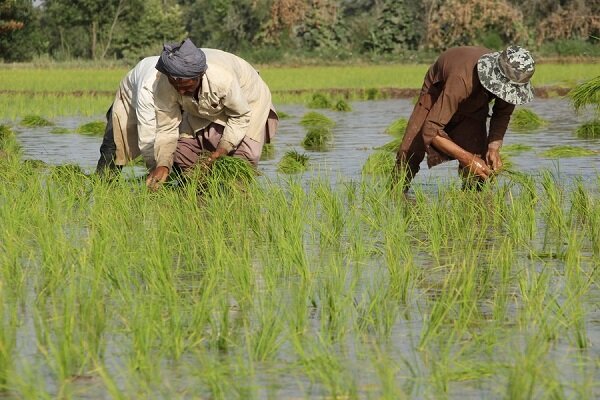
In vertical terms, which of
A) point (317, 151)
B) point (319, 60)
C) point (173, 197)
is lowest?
point (319, 60)

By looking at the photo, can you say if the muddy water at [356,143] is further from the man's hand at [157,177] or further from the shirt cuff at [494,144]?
the man's hand at [157,177]

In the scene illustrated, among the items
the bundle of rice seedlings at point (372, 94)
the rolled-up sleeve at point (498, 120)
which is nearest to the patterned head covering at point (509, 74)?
the rolled-up sleeve at point (498, 120)

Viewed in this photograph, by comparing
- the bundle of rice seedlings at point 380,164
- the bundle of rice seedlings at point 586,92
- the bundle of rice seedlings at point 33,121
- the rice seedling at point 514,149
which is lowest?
the bundle of rice seedlings at point 33,121

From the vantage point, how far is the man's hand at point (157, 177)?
5.88 m

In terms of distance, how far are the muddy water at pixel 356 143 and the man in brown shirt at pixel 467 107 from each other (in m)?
0.19

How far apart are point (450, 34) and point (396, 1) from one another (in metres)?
2.47

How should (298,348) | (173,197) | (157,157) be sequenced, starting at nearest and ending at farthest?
(298,348), (173,197), (157,157)

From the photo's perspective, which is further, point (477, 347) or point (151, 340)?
point (477, 347)

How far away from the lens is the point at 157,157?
19.7ft

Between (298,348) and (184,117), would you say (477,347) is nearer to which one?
(298,348)

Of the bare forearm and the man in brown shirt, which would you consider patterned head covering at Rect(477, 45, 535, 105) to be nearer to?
the man in brown shirt

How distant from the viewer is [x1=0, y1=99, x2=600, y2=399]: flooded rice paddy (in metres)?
2.86

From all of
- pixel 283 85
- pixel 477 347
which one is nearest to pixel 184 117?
pixel 477 347

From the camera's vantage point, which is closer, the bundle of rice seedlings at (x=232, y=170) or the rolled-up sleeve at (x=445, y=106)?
the bundle of rice seedlings at (x=232, y=170)
